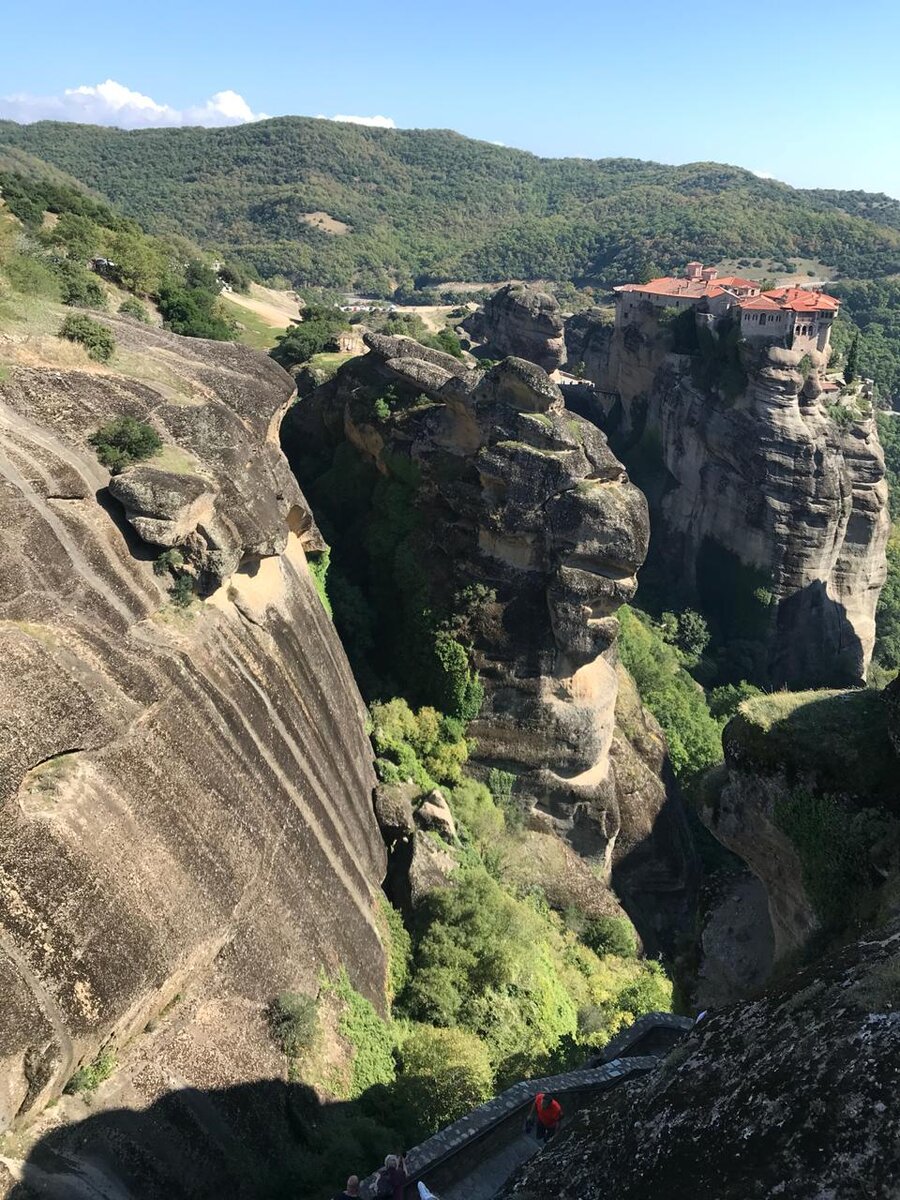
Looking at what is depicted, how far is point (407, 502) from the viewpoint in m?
28.8

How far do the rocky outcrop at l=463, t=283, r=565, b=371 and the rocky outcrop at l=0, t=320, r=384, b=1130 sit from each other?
51831 mm

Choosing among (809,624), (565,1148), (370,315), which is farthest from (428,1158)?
(370,315)

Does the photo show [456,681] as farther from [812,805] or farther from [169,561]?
[812,805]

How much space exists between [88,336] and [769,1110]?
19278 millimetres

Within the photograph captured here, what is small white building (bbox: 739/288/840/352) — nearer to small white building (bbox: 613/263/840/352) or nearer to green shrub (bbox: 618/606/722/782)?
small white building (bbox: 613/263/840/352)

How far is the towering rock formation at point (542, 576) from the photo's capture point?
82.7 feet

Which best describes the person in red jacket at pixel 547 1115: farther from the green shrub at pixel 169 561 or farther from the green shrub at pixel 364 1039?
the green shrub at pixel 169 561

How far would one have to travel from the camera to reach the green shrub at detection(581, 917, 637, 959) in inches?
974

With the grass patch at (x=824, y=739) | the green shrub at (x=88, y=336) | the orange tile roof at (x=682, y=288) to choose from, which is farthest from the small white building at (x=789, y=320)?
the green shrub at (x=88, y=336)

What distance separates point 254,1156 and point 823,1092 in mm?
9780

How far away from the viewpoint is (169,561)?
15.7 meters

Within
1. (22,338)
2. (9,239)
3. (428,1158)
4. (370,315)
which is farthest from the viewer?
(370,315)

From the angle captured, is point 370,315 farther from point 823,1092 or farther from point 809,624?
point 823,1092

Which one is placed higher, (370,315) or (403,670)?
(370,315)
